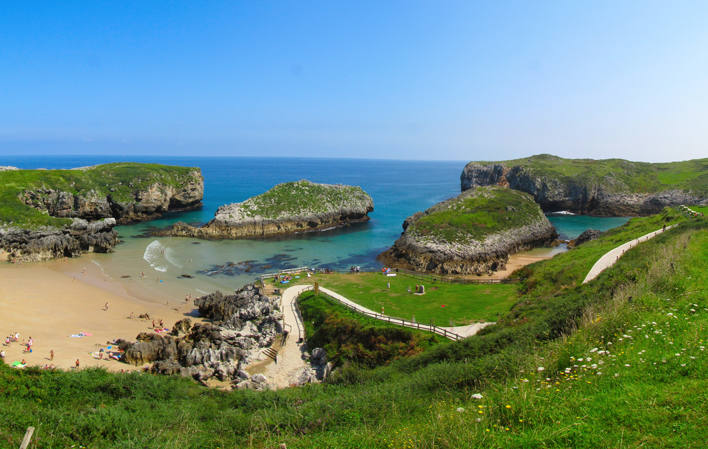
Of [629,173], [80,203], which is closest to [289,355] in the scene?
[80,203]

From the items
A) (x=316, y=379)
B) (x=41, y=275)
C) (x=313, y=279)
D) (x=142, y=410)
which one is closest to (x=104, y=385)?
(x=142, y=410)

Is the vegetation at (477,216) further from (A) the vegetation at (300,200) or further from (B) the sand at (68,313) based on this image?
(B) the sand at (68,313)

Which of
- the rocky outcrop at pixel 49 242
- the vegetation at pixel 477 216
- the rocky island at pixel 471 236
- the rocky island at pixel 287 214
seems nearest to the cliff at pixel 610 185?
the vegetation at pixel 477 216

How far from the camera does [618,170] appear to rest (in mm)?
107375

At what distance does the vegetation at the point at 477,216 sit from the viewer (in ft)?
177

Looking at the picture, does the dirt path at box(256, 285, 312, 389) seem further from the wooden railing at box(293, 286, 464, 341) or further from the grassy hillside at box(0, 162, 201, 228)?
the grassy hillside at box(0, 162, 201, 228)

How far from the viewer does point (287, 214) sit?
247ft

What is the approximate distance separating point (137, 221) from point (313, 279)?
59710mm

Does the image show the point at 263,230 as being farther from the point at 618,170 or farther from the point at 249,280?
the point at 618,170

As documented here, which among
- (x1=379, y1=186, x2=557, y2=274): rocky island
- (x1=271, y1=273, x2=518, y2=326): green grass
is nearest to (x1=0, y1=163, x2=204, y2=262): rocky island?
(x1=271, y1=273, x2=518, y2=326): green grass

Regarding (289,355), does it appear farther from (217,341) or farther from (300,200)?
(300,200)

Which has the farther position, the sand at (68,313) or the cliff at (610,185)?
the cliff at (610,185)

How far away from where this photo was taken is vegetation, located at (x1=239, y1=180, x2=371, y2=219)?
74812mm

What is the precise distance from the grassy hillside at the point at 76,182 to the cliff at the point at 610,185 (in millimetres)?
94905
